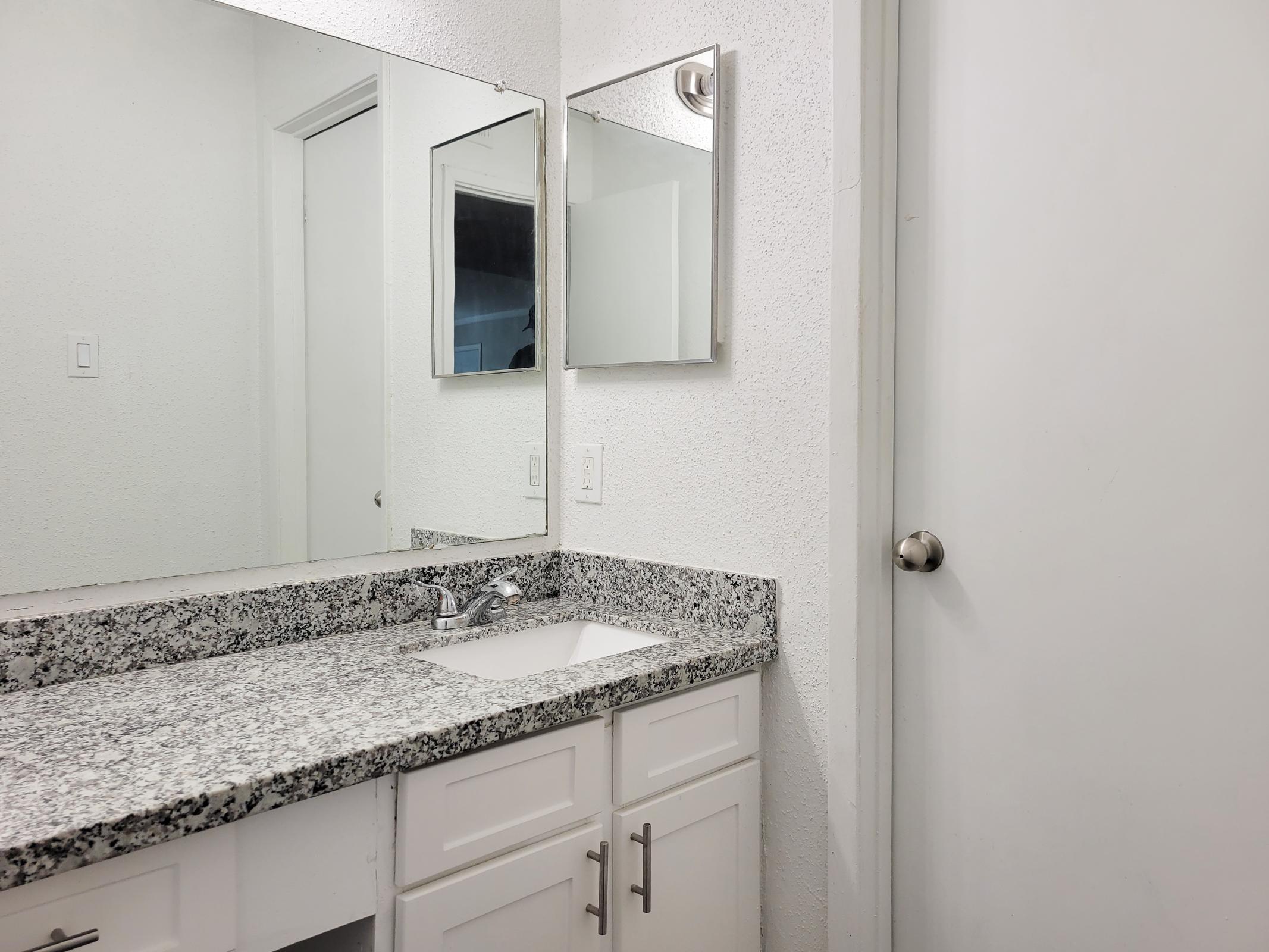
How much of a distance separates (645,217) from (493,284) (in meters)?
0.32

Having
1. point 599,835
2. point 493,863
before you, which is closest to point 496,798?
point 493,863

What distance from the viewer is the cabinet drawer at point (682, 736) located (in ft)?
3.95

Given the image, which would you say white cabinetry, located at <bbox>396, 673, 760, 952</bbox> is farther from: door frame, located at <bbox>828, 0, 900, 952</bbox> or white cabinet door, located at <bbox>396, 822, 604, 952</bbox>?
door frame, located at <bbox>828, 0, 900, 952</bbox>

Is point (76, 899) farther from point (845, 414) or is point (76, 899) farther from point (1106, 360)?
point (1106, 360)

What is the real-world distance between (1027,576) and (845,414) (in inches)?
13.7

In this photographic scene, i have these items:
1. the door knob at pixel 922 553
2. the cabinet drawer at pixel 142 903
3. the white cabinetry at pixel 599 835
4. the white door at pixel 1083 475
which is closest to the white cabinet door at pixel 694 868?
the white cabinetry at pixel 599 835

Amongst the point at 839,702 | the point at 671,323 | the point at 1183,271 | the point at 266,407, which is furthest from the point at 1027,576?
the point at 266,407

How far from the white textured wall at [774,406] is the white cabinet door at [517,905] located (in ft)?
1.32

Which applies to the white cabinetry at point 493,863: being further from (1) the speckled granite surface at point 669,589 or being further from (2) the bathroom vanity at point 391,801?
(1) the speckled granite surface at point 669,589

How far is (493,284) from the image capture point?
1.68 meters

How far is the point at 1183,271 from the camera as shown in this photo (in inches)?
43.6

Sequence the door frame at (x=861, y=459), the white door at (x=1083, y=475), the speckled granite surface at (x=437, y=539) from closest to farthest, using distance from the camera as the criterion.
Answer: the white door at (x=1083, y=475)
the door frame at (x=861, y=459)
the speckled granite surface at (x=437, y=539)

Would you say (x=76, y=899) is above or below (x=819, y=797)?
above

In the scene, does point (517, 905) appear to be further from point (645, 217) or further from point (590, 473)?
point (645, 217)
